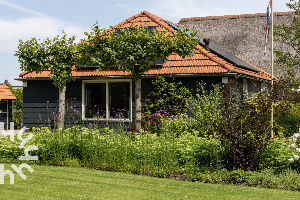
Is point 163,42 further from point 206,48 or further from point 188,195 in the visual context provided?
point 188,195

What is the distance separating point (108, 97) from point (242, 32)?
11.0 metres

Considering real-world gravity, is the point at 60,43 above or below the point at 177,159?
above

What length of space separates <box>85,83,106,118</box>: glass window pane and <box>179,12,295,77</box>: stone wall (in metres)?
9.09

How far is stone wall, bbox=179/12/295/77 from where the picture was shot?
21.0m

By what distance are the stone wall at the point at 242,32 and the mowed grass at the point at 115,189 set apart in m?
14.4

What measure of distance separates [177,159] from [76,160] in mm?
2340

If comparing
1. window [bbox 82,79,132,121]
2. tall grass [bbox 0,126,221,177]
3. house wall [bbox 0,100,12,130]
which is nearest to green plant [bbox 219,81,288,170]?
tall grass [bbox 0,126,221,177]

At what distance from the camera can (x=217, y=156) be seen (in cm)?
759

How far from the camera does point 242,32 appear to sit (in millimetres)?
22766

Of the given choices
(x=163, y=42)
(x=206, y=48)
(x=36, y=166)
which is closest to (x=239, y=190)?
(x=36, y=166)

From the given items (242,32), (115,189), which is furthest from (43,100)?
(242,32)

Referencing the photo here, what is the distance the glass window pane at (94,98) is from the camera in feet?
51.3

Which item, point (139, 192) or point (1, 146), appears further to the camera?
point (1, 146)

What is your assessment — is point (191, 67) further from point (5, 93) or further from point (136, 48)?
point (5, 93)
